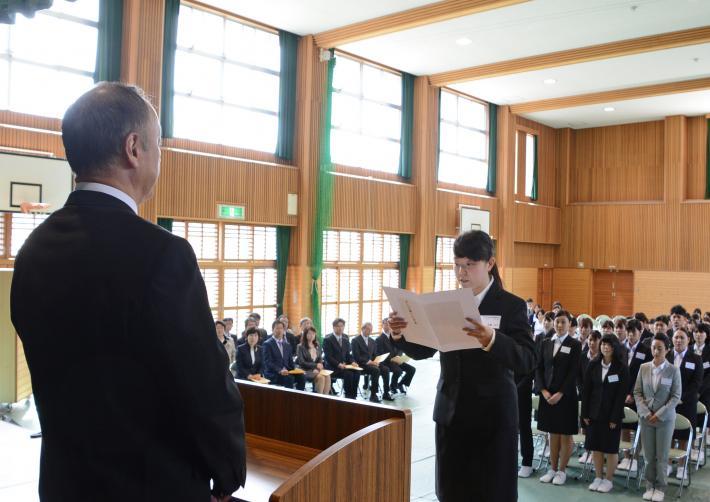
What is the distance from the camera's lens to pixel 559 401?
6898 millimetres

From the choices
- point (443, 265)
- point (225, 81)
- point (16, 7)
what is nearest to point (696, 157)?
point (443, 265)

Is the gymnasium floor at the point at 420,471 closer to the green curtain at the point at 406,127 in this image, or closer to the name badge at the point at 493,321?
the name badge at the point at 493,321

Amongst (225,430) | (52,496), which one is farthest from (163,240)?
(52,496)

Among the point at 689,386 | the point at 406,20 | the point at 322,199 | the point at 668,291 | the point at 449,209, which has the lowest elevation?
the point at 689,386

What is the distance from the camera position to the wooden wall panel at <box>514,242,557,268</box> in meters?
22.4

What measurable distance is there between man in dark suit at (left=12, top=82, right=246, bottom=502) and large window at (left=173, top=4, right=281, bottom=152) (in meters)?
11.9

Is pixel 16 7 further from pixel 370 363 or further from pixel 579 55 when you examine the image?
pixel 579 55

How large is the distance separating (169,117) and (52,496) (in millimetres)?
11750

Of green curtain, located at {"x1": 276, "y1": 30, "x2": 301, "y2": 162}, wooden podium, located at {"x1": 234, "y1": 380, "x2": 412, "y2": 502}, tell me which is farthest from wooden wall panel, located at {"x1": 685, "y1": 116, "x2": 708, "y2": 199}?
wooden podium, located at {"x1": 234, "y1": 380, "x2": 412, "y2": 502}

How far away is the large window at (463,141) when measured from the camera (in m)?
19.0

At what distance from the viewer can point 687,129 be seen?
21797 millimetres

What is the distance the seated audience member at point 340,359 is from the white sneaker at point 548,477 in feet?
14.5

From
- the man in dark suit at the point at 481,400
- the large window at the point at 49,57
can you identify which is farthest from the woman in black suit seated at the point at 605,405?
the large window at the point at 49,57

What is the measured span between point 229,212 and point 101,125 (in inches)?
483
